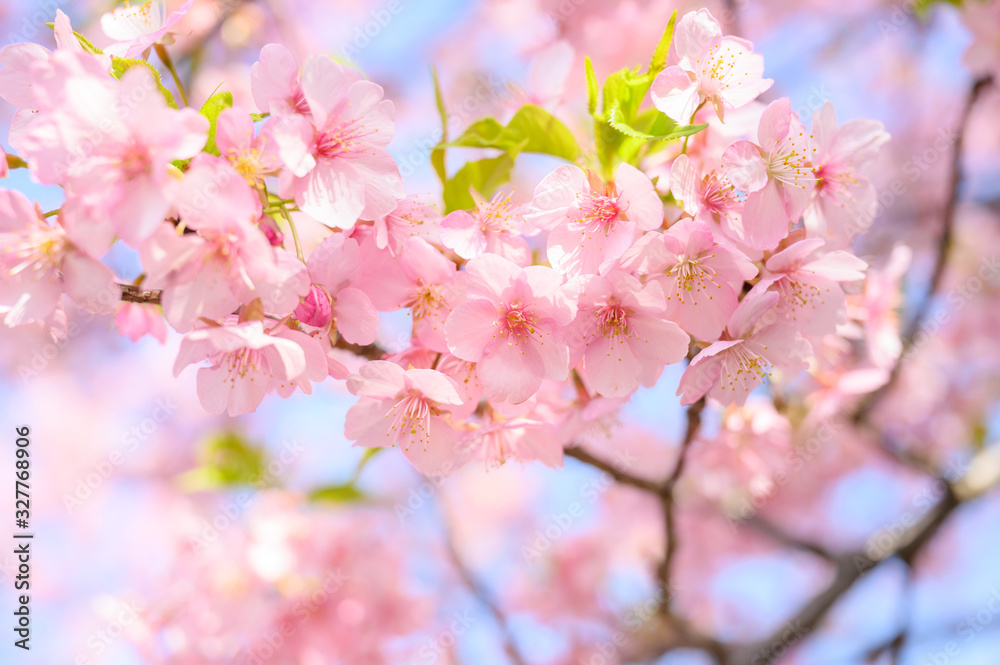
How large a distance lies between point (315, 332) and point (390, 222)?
0.78 feet

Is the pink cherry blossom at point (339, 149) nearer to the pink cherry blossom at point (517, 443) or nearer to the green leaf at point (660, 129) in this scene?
the green leaf at point (660, 129)

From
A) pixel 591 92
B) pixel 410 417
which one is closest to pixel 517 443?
pixel 410 417

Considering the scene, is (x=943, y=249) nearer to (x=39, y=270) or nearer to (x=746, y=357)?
(x=746, y=357)

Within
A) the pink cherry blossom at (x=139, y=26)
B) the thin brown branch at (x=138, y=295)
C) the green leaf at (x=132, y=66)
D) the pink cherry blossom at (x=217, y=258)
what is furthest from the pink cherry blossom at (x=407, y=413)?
the pink cherry blossom at (x=139, y=26)

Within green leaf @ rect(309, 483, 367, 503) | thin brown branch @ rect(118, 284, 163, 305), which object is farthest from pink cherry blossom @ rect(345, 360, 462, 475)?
green leaf @ rect(309, 483, 367, 503)

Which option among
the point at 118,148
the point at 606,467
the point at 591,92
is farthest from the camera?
the point at 606,467

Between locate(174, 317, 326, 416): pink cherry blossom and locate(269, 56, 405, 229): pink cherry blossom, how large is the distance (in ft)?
0.68

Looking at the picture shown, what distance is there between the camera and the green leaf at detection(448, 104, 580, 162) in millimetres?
1280

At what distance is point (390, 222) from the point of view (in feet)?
3.86

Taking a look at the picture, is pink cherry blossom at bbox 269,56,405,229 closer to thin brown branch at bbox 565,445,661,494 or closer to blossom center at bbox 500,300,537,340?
blossom center at bbox 500,300,537,340

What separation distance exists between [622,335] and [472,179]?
0.46m

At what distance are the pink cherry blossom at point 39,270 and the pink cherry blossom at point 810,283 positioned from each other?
40.4 inches

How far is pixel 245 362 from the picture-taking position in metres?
1.16

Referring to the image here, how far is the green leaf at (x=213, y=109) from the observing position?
1.07 m
